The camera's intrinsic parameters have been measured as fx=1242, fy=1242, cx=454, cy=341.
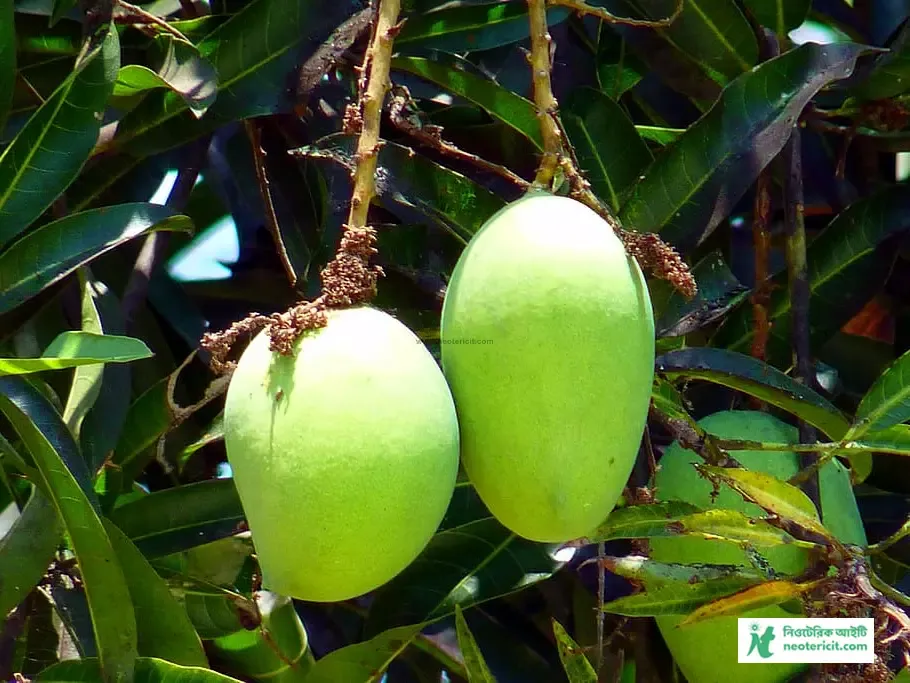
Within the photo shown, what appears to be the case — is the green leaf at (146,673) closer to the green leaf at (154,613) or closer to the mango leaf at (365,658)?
the green leaf at (154,613)

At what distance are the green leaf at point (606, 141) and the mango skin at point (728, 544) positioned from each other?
0.90 feet

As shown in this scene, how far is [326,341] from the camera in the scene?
0.88m

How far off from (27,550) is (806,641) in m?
0.71

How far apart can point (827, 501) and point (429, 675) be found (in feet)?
1.90

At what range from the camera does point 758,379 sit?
1.15 metres

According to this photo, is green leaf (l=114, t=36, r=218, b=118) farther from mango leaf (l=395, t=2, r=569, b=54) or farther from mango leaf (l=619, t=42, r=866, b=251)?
mango leaf (l=619, t=42, r=866, b=251)

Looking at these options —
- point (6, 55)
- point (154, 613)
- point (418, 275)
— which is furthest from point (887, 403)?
point (6, 55)

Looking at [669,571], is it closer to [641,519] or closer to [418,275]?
[641,519]

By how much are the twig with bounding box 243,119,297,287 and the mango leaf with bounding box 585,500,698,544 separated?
0.43m

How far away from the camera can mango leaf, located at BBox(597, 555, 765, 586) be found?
1117 mm

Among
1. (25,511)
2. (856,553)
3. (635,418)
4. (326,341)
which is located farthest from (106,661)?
(856,553)

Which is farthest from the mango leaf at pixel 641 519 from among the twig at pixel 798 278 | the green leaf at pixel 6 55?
the green leaf at pixel 6 55

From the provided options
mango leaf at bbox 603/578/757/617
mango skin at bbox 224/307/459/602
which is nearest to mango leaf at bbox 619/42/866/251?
mango leaf at bbox 603/578/757/617

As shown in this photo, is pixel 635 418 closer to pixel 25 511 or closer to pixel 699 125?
pixel 699 125
